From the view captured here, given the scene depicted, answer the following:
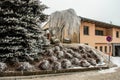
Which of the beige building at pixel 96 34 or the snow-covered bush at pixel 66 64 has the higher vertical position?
the beige building at pixel 96 34

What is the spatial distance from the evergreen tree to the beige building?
1112 cm

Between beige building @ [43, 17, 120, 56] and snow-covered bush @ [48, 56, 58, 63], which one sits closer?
snow-covered bush @ [48, 56, 58, 63]

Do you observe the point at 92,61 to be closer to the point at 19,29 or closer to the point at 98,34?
the point at 19,29

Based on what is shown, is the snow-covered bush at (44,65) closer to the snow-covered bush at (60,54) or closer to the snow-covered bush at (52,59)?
the snow-covered bush at (52,59)

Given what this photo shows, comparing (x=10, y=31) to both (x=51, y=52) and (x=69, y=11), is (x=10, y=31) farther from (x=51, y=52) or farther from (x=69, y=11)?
(x=69, y=11)

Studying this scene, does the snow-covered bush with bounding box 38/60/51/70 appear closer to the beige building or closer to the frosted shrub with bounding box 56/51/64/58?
the frosted shrub with bounding box 56/51/64/58

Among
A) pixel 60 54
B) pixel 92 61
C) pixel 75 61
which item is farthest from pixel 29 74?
pixel 92 61

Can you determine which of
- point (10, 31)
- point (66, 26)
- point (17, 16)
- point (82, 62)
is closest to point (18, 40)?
point (10, 31)

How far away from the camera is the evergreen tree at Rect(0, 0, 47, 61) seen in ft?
54.6

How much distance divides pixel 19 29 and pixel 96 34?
23029 millimetres

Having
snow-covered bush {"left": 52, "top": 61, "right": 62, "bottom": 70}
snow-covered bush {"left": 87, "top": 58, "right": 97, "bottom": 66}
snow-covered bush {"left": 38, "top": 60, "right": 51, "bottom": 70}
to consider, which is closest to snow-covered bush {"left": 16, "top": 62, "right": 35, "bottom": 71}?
snow-covered bush {"left": 38, "top": 60, "right": 51, "bottom": 70}

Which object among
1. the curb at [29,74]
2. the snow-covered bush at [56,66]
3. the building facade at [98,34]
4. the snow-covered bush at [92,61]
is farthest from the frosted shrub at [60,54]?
the building facade at [98,34]

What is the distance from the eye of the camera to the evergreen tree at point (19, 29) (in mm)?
16656

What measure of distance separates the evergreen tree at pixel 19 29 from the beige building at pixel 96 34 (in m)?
11.1
